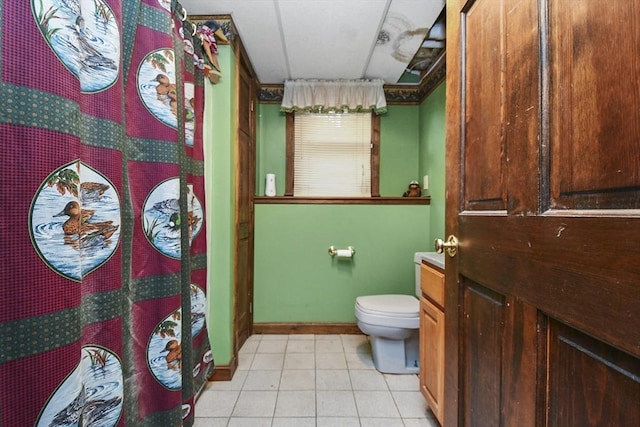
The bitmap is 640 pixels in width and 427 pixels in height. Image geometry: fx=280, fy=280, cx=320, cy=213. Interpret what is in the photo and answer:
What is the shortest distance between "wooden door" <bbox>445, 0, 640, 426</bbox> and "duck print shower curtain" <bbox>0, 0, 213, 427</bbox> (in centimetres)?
99

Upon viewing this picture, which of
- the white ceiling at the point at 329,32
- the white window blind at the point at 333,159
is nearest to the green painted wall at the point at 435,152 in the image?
the white ceiling at the point at 329,32

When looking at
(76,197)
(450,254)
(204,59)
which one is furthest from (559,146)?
(204,59)

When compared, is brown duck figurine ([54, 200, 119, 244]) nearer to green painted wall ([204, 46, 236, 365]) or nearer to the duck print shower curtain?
the duck print shower curtain

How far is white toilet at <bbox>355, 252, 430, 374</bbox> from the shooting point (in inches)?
68.3

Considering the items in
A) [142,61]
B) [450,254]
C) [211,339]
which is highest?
[142,61]

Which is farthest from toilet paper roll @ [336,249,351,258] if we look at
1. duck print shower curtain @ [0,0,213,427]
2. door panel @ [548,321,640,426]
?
door panel @ [548,321,640,426]

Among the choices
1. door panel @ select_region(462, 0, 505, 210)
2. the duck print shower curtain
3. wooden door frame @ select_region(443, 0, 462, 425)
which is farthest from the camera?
wooden door frame @ select_region(443, 0, 462, 425)

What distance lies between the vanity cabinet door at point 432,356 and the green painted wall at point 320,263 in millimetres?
950

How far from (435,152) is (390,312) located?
1.29 metres

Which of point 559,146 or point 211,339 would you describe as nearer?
point 559,146

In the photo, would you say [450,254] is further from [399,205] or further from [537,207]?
[399,205]

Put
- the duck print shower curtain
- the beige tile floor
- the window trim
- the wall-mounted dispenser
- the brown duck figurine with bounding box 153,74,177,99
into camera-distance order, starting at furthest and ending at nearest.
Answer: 1. the window trim
2. the wall-mounted dispenser
3. the beige tile floor
4. the brown duck figurine with bounding box 153,74,177,99
5. the duck print shower curtain

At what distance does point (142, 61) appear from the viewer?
0.97 meters

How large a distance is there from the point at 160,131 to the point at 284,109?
1582 mm
